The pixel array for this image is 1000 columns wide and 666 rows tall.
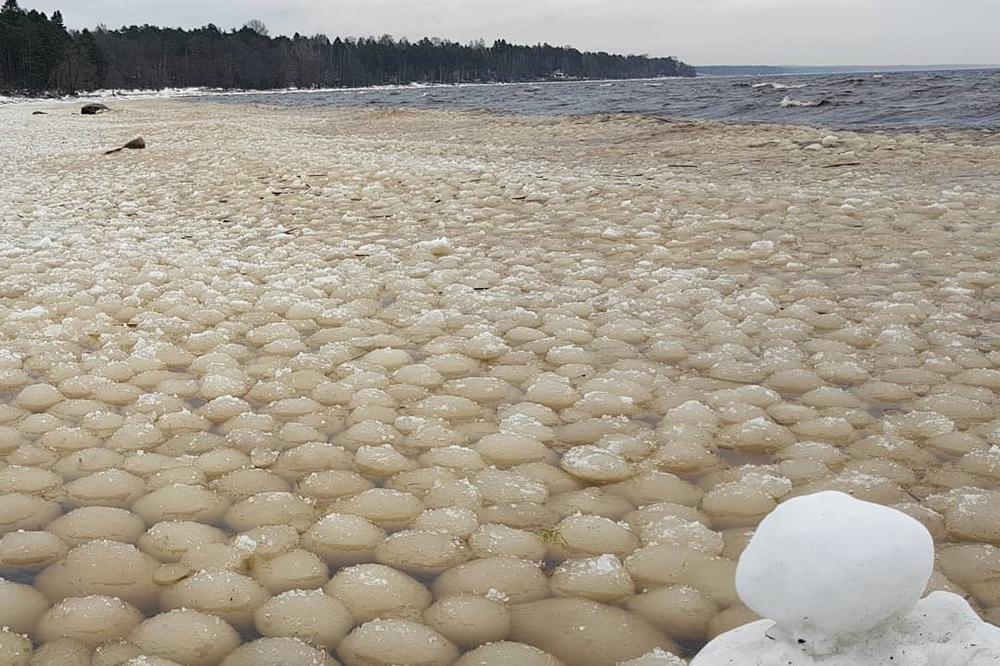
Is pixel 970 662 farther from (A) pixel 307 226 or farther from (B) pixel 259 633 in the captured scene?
(A) pixel 307 226

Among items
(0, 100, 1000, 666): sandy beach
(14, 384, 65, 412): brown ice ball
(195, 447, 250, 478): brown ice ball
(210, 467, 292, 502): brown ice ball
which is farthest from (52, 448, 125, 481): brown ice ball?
(14, 384, 65, 412): brown ice ball

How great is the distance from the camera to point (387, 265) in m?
4.67

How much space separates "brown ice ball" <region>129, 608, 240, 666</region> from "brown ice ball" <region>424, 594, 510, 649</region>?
40cm

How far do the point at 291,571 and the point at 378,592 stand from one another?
9.0 inches

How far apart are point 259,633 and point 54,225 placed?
17.4ft

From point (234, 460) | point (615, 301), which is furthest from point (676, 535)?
point (615, 301)

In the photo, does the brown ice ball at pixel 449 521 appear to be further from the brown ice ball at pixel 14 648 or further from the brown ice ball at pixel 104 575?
the brown ice ball at pixel 14 648

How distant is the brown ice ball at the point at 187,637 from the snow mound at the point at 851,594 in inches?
39.3

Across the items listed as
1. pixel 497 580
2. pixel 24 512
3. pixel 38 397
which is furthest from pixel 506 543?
pixel 38 397

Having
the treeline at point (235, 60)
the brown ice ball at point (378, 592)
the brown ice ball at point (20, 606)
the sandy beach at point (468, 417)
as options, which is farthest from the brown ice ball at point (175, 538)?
the treeline at point (235, 60)

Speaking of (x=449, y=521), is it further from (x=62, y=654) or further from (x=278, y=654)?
(x=62, y=654)

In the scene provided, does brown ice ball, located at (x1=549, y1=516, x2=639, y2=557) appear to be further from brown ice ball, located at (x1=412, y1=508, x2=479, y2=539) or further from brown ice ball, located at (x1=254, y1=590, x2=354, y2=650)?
brown ice ball, located at (x1=254, y1=590, x2=354, y2=650)

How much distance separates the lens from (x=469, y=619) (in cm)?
167

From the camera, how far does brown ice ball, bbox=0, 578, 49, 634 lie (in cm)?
164
